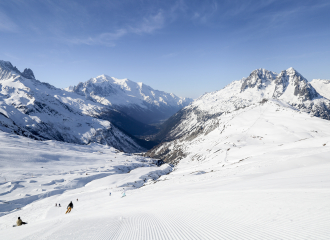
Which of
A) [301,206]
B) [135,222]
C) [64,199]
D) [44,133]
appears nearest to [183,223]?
[135,222]

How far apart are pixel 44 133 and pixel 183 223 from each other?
21308 cm

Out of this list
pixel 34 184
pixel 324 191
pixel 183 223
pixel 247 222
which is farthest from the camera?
pixel 34 184

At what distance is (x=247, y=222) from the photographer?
1041cm

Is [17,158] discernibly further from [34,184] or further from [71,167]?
[34,184]

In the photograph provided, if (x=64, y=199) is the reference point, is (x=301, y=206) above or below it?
above

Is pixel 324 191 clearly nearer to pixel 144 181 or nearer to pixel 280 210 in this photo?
pixel 280 210

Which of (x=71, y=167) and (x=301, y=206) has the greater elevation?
(x=301, y=206)

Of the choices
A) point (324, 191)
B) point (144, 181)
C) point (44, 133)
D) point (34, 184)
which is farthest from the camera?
point (44, 133)

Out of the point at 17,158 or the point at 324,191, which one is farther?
the point at 17,158

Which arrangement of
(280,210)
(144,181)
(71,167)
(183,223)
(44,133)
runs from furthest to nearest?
(44,133) → (71,167) → (144,181) → (183,223) → (280,210)

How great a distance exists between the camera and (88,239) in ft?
34.9

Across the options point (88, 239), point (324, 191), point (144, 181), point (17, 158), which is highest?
point (324, 191)

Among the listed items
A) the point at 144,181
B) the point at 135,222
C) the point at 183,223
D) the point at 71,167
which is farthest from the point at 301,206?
the point at 71,167

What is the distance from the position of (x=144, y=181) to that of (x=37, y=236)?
46.2 m
